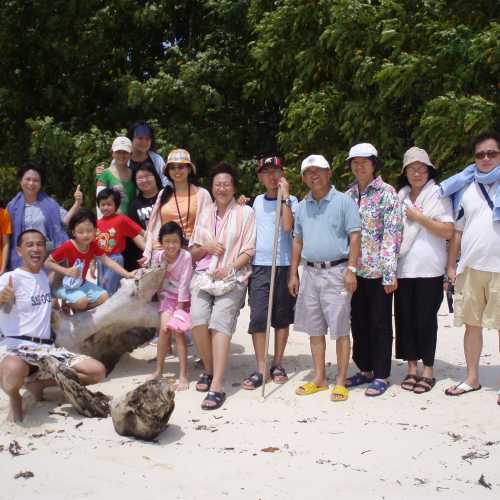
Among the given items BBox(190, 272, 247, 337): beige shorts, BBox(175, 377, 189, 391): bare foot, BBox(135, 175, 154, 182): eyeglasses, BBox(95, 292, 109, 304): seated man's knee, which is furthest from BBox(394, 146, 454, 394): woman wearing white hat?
BBox(95, 292, 109, 304): seated man's knee

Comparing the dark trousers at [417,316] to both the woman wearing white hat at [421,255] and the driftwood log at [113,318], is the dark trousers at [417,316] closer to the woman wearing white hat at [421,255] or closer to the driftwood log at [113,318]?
the woman wearing white hat at [421,255]

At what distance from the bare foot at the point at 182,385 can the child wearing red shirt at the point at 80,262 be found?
3.12 ft

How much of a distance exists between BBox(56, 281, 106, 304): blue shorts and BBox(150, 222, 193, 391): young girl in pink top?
59 centimetres

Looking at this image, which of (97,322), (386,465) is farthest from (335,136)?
(386,465)

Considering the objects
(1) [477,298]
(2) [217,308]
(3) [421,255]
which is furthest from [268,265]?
(1) [477,298]

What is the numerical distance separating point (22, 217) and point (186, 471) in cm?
291

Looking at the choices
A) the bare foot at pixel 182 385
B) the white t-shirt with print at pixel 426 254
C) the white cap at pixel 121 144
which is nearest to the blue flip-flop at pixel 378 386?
the white t-shirt with print at pixel 426 254

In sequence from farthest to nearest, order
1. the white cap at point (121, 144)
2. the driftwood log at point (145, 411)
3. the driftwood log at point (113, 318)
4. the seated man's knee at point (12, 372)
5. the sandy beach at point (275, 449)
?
1. the white cap at point (121, 144)
2. the driftwood log at point (113, 318)
3. the seated man's knee at point (12, 372)
4. the driftwood log at point (145, 411)
5. the sandy beach at point (275, 449)

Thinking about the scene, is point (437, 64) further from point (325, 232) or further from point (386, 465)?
point (386, 465)

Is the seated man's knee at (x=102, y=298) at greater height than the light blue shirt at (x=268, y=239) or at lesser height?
lesser

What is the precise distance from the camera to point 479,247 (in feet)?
14.9

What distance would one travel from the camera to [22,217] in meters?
5.50

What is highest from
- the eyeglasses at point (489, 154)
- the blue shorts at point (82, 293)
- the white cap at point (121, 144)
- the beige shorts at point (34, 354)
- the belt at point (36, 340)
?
the white cap at point (121, 144)

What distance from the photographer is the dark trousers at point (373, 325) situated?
476 cm
